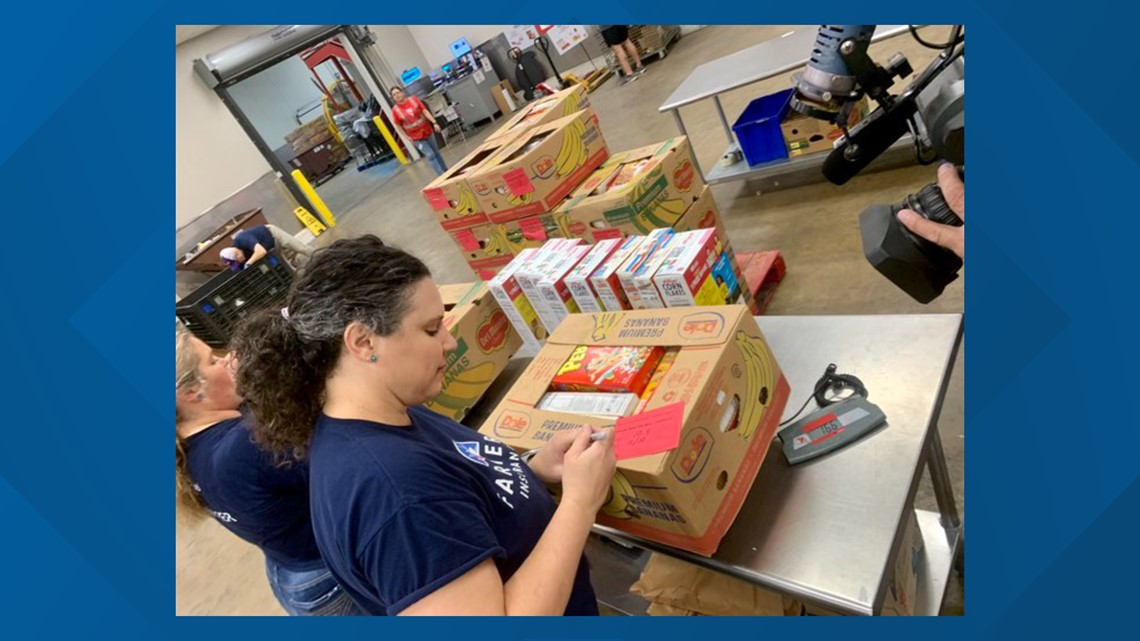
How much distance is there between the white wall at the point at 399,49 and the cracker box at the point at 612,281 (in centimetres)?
1018

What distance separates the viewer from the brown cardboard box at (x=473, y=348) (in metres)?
2.42

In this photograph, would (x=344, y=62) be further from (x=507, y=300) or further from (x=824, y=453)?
(x=824, y=453)

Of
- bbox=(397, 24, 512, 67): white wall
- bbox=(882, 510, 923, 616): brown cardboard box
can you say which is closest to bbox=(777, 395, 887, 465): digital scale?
bbox=(882, 510, 923, 616): brown cardboard box

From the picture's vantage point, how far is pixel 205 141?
8539mm

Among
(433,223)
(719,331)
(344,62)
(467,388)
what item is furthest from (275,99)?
(719,331)

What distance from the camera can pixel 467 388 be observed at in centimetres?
249

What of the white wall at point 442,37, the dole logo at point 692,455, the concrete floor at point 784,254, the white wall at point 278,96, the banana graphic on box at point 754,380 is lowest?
the concrete floor at point 784,254

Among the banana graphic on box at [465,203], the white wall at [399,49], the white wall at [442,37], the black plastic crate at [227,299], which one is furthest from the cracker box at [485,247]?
the white wall at [399,49]

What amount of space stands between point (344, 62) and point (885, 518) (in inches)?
458

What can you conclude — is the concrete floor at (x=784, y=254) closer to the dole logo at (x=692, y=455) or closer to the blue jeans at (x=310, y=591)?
the blue jeans at (x=310, y=591)

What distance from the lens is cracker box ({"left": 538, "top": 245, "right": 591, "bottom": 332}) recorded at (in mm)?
2143

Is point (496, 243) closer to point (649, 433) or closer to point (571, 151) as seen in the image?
point (571, 151)

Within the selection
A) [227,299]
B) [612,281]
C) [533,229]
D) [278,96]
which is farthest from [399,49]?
[612,281]

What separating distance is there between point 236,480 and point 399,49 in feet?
38.0
